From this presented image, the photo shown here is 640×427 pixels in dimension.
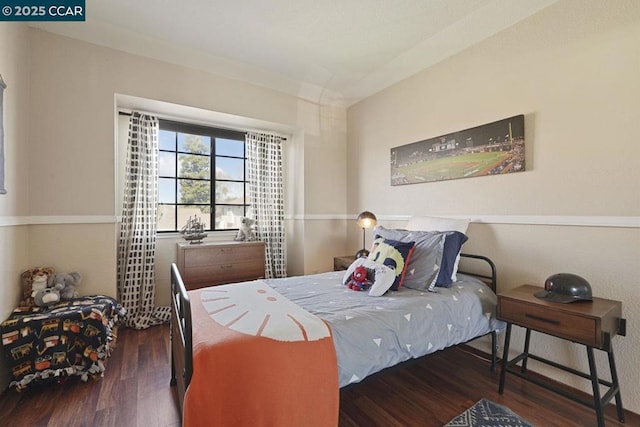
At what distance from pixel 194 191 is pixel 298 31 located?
7.14 feet

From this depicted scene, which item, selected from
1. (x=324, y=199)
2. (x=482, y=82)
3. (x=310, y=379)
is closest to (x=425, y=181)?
(x=482, y=82)

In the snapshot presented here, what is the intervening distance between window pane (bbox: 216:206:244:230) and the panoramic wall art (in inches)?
81.7

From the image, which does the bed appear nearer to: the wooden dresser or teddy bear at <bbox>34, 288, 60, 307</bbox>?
teddy bear at <bbox>34, 288, 60, 307</bbox>

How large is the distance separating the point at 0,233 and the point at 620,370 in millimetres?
4012

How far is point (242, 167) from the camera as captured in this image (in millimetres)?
3922

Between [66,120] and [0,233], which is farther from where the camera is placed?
[66,120]

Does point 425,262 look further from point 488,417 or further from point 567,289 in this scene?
point 488,417

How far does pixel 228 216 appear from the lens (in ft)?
12.5

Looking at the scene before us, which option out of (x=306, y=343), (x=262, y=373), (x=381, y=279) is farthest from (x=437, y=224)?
(x=262, y=373)

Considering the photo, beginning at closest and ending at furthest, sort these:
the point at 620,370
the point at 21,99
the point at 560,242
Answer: the point at 620,370
the point at 560,242
the point at 21,99

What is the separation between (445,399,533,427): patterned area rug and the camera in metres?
1.58

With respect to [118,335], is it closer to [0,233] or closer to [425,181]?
[0,233]

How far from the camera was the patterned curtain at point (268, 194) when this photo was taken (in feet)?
12.5

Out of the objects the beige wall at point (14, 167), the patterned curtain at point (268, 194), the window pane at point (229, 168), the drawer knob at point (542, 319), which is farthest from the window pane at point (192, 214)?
the drawer knob at point (542, 319)
